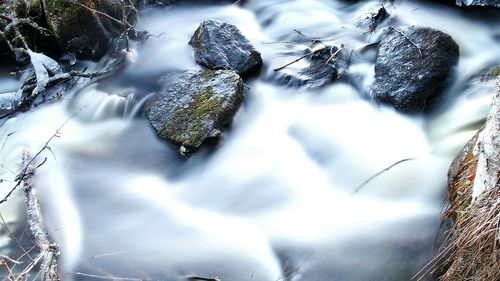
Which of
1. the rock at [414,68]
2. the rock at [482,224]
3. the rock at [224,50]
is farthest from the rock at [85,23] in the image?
the rock at [482,224]

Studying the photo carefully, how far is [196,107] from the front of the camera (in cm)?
482

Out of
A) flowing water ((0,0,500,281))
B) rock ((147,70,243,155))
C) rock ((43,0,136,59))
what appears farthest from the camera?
rock ((43,0,136,59))

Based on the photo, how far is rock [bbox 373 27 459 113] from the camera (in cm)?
475

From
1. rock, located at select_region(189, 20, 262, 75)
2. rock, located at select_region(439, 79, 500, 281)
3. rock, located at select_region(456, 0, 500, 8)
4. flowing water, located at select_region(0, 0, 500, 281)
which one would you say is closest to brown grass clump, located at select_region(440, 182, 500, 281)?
rock, located at select_region(439, 79, 500, 281)

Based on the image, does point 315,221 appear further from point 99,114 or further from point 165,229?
point 99,114

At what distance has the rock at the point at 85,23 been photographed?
5.66 m

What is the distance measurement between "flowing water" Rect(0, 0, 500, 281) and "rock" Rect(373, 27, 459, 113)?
5.7 inches

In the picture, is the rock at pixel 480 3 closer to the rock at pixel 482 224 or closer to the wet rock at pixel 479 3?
the wet rock at pixel 479 3

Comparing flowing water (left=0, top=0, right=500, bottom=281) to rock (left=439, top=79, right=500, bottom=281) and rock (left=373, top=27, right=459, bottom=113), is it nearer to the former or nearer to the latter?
rock (left=373, top=27, right=459, bottom=113)

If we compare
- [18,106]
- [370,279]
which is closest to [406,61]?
[370,279]

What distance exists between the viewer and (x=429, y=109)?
477 cm

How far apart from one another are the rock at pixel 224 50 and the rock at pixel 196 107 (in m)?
0.31

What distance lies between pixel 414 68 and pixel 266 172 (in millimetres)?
1790

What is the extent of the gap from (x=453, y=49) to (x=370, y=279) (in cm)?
277
